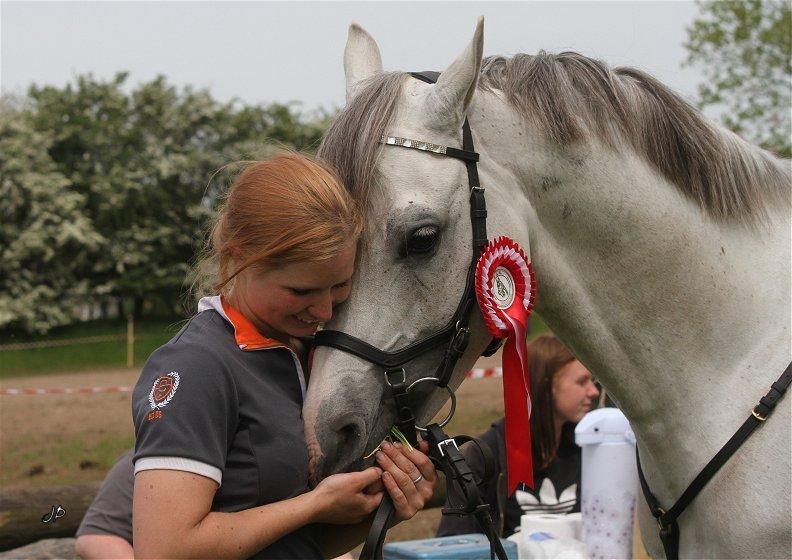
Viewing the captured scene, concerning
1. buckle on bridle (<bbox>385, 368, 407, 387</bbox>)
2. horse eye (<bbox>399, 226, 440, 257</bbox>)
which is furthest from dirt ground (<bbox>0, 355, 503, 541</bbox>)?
horse eye (<bbox>399, 226, 440, 257</bbox>)

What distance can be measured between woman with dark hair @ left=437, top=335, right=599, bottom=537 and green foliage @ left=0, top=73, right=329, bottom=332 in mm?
16936

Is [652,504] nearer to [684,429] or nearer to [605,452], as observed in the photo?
[684,429]

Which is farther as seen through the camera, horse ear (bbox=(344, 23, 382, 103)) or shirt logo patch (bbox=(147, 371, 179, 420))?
horse ear (bbox=(344, 23, 382, 103))

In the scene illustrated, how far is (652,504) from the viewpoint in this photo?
7.79 ft

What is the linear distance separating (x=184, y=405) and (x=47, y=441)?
30.5ft

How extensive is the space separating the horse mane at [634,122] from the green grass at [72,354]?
1511cm

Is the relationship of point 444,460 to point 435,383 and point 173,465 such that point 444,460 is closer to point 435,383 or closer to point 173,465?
point 435,383

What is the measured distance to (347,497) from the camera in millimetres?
1877

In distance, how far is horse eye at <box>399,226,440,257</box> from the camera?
2.02 m

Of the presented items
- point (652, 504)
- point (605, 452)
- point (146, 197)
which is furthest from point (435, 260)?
point (146, 197)

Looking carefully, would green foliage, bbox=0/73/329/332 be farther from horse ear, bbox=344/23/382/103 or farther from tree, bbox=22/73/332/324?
horse ear, bbox=344/23/382/103

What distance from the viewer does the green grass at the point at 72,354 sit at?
1742 cm

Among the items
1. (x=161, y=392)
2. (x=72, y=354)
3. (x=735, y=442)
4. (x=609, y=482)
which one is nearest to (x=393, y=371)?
(x=161, y=392)

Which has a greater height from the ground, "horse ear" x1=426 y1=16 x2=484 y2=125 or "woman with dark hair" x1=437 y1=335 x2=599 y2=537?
"horse ear" x1=426 y1=16 x2=484 y2=125
